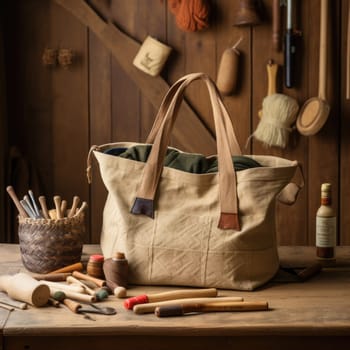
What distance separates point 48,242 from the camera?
1700 mm

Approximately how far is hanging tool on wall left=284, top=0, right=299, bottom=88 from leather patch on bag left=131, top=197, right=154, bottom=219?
1663mm

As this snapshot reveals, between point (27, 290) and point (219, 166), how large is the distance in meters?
0.48

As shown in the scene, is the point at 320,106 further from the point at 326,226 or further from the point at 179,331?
the point at 179,331

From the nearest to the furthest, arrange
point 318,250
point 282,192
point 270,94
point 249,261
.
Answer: point 249,261 → point 282,192 → point 318,250 → point 270,94

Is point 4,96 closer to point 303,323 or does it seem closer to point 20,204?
point 20,204

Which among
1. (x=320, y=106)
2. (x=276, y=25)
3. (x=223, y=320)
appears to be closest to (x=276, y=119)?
(x=320, y=106)

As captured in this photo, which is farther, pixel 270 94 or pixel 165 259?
pixel 270 94

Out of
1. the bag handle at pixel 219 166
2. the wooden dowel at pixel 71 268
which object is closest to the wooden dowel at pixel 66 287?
the wooden dowel at pixel 71 268

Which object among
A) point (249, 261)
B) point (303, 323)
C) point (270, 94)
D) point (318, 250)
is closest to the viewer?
point (303, 323)

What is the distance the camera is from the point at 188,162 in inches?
64.9

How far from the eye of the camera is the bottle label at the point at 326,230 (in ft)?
5.79

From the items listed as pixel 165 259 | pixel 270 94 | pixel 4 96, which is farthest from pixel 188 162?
pixel 4 96

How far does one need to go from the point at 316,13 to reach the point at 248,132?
1.95 ft

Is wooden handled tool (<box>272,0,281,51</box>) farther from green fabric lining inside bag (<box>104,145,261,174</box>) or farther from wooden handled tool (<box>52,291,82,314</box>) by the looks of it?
wooden handled tool (<box>52,291,82,314</box>)
